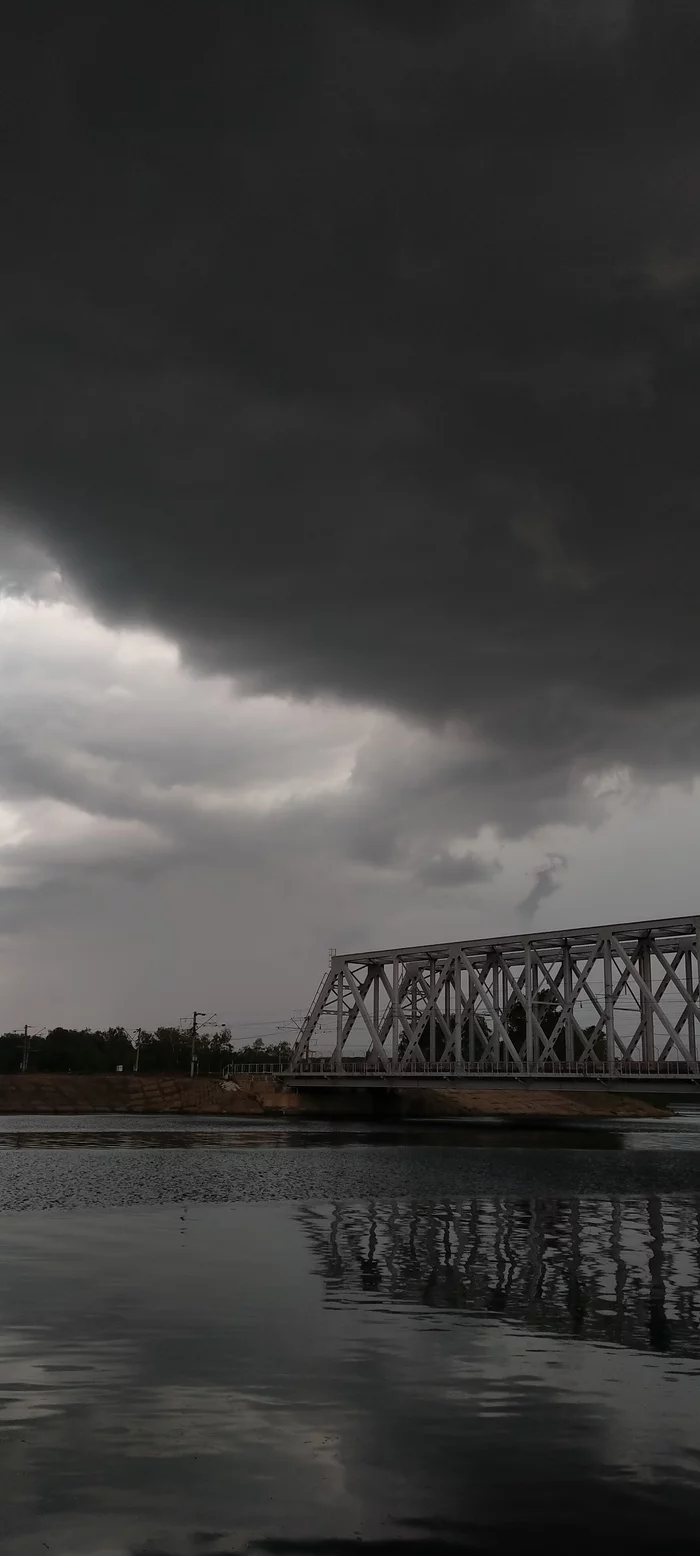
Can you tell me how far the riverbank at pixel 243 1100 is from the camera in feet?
453

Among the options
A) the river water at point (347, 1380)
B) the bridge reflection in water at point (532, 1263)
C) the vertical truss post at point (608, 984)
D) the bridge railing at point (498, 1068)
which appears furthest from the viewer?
the vertical truss post at point (608, 984)

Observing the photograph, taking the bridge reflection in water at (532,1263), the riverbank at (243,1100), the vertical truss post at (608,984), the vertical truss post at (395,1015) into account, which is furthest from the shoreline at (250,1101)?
the bridge reflection in water at (532,1263)

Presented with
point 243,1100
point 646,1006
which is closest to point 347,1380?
point 646,1006

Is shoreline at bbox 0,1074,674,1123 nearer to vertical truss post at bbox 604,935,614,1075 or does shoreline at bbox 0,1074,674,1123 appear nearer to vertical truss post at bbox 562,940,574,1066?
vertical truss post at bbox 562,940,574,1066

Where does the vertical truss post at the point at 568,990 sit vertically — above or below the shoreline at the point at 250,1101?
above

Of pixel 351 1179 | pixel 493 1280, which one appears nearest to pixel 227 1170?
pixel 351 1179

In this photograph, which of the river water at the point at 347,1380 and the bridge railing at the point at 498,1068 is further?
the bridge railing at the point at 498,1068

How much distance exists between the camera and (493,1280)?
80.8ft

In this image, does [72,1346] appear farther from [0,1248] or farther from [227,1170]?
[227,1170]

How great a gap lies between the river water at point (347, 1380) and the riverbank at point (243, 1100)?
337 feet

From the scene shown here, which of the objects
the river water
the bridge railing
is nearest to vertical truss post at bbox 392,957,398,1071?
the bridge railing

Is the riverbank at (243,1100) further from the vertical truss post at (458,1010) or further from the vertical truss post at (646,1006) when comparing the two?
the vertical truss post at (646,1006)

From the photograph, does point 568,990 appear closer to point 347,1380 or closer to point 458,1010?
point 458,1010

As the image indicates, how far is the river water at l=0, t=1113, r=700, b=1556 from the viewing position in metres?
11.5
